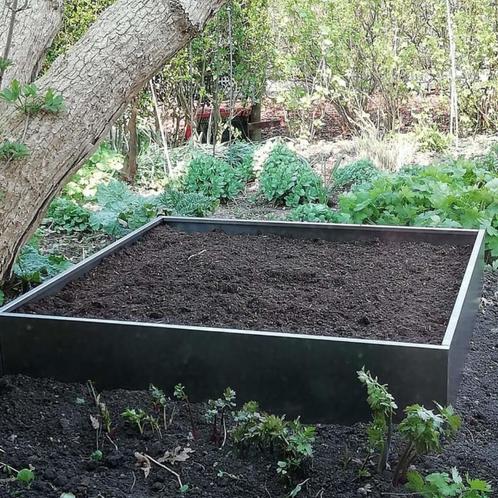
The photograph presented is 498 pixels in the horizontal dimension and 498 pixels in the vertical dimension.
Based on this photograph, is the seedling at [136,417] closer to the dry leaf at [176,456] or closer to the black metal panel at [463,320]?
the dry leaf at [176,456]

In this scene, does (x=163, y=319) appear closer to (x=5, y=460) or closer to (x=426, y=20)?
(x=5, y=460)

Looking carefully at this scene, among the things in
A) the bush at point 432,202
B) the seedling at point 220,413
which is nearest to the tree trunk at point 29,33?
the seedling at point 220,413

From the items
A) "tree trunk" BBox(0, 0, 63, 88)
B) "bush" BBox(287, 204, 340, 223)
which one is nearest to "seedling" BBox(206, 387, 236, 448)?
"tree trunk" BBox(0, 0, 63, 88)

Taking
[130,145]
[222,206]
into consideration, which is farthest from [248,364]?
[130,145]

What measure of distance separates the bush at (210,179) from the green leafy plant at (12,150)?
4.62 meters

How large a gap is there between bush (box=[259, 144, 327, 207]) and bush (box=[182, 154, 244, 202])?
0.32 metres

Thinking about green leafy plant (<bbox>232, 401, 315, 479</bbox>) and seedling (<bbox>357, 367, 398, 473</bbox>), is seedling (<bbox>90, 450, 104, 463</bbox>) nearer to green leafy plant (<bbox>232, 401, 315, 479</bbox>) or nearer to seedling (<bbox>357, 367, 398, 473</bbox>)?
green leafy plant (<bbox>232, 401, 315, 479</bbox>)

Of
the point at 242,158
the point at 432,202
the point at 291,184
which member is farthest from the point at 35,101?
the point at 242,158

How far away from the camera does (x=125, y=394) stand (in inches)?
134

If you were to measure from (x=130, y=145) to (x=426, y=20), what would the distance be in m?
4.51

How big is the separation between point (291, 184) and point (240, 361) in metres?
4.78

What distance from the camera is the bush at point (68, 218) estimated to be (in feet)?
23.7

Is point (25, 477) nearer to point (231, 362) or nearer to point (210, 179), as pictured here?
point (231, 362)

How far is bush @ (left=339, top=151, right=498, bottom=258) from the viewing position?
18.8 ft
